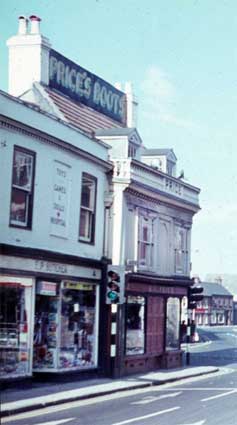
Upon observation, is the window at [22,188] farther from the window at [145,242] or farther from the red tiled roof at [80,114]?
the window at [145,242]

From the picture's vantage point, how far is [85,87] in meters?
32.8

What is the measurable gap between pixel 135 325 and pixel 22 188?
31.5ft

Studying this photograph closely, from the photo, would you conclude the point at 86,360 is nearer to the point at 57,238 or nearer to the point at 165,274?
the point at 57,238

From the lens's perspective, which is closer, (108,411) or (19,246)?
(108,411)

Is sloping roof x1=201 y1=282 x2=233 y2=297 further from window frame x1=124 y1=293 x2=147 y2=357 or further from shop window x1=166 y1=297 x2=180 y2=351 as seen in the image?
window frame x1=124 y1=293 x2=147 y2=357

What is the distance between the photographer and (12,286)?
21031 millimetres

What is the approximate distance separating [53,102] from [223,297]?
382 ft

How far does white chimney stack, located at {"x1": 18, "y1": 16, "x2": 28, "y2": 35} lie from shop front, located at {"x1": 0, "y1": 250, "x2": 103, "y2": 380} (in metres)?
10.0

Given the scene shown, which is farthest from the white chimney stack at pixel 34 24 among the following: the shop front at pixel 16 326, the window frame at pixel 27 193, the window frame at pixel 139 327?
the shop front at pixel 16 326

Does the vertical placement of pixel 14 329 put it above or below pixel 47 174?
below

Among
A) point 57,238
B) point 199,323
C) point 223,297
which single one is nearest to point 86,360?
point 57,238

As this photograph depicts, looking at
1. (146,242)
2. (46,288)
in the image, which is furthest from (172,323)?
(46,288)

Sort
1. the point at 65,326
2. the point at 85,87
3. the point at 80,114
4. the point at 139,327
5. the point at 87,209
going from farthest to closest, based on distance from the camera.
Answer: the point at 85,87, the point at 80,114, the point at 139,327, the point at 87,209, the point at 65,326

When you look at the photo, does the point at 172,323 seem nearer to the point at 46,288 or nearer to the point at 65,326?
the point at 65,326
